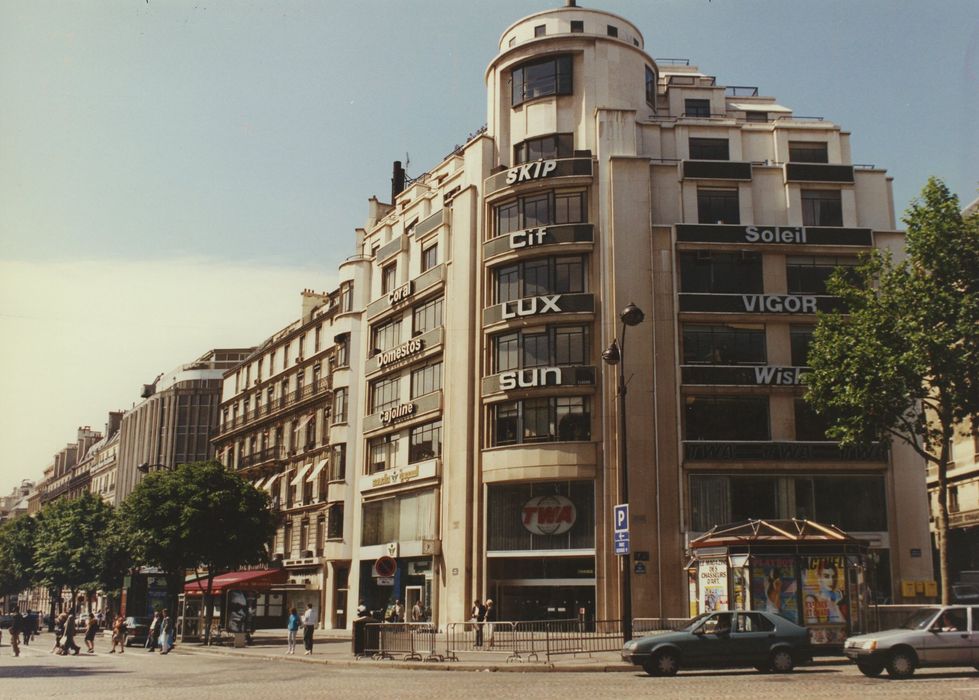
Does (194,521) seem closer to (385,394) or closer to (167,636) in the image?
(167,636)

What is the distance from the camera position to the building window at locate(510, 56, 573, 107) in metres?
44.3

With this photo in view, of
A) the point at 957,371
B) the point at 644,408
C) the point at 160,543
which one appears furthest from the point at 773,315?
the point at 160,543

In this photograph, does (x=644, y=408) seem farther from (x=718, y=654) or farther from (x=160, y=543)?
(x=160, y=543)

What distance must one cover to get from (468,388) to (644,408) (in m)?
7.78

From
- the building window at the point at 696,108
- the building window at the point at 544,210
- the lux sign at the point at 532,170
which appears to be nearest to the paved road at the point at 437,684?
the building window at the point at 544,210

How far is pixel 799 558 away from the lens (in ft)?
87.8

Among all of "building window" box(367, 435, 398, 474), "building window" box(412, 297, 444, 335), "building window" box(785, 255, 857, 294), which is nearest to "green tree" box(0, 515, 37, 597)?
"building window" box(367, 435, 398, 474)

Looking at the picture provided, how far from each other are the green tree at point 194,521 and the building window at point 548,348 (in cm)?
1503

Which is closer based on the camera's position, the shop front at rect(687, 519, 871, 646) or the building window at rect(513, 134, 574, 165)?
the shop front at rect(687, 519, 871, 646)

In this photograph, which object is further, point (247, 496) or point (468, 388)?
point (247, 496)

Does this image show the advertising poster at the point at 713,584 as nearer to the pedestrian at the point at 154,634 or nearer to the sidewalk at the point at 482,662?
the sidewalk at the point at 482,662

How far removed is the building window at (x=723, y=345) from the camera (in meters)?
40.6

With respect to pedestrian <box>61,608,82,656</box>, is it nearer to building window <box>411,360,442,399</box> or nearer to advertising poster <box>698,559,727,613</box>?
building window <box>411,360,442,399</box>

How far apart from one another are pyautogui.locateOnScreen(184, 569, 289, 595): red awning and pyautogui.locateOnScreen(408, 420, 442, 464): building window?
408 inches
